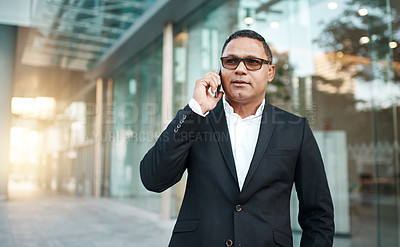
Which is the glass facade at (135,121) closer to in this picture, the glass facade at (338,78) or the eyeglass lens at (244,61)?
the glass facade at (338,78)

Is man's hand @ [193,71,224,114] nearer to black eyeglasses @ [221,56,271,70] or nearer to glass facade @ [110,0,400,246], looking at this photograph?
black eyeglasses @ [221,56,271,70]

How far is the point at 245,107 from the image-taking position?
5.39 feet

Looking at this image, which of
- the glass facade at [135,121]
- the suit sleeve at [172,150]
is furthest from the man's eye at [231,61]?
the glass facade at [135,121]

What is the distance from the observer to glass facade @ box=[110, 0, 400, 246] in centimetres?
566

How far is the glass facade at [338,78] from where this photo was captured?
5660mm

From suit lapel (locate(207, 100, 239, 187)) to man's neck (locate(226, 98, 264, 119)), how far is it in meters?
0.06

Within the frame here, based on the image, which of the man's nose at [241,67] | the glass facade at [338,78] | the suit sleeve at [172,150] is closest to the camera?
the suit sleeve at [172,150]

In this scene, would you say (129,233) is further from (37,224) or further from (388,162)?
(388,162)

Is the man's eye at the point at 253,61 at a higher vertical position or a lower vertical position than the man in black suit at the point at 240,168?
higher

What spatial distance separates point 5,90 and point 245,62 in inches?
549

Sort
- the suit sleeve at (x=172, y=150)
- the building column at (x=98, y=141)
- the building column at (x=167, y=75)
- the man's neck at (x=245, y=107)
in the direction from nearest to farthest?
the suit sleeve at (x=172, y=150), the man's neck at (x=245, y=107), the building column at (x=167, y=75), the building column at (x=98, y=141)

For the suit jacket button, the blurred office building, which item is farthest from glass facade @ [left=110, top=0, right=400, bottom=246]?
the suit jacket button

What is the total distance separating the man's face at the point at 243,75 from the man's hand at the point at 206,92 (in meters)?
0.06

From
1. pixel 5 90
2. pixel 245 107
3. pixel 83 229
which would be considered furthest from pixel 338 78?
pixel 5 90
